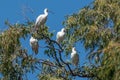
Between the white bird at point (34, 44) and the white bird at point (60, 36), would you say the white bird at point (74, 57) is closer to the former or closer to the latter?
the white bird at point (60, 36)

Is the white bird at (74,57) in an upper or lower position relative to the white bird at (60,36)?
lower

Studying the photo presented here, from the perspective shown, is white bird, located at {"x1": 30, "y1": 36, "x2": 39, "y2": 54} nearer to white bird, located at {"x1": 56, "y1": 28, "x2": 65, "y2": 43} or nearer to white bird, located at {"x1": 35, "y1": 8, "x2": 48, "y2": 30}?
white bird, located at {"x1": 35, "y1": 8, "x2": 48, "y2": 30}

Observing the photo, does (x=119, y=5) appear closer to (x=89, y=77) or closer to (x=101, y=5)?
(x=101, y=5)

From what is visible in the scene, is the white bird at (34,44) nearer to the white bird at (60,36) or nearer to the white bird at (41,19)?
the white bird at (41,19)

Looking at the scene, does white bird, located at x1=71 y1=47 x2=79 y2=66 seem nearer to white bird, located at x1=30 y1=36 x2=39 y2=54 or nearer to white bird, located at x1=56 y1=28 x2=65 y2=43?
white bird, located at x1=56 y1=28 x2=65 y2=43

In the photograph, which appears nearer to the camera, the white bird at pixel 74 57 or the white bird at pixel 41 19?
the white bird at pixel 41 19

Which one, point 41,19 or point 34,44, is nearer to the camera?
point 34,44

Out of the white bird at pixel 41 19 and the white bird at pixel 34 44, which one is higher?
the white bird at pixel 41 19

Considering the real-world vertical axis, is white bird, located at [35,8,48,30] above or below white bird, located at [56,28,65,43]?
above

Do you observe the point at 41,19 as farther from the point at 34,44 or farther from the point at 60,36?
the point at 34,44

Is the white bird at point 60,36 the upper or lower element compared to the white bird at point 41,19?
lower

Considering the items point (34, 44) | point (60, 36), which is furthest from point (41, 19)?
point (34, 44)

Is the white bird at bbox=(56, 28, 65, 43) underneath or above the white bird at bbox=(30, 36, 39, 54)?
above

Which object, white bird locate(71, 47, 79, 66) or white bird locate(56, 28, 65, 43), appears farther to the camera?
white bird locate(56, 28, 65, 43)
